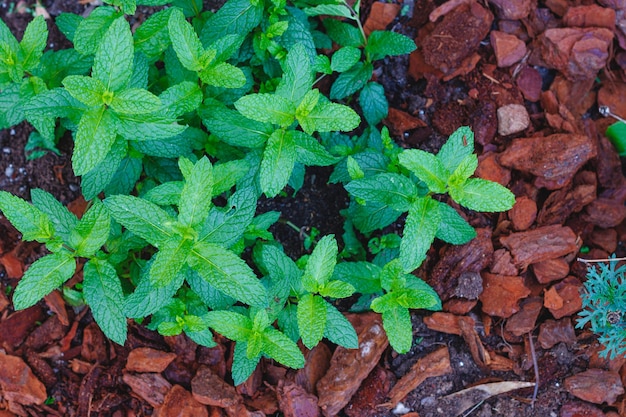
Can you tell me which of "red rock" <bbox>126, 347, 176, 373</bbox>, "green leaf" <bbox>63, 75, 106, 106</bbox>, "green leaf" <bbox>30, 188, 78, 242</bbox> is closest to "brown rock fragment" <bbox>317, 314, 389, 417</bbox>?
"red rock" <bbox>126, 347, 176, 373</bbox>

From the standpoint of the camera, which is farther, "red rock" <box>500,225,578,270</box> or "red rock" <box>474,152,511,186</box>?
"red rock" <box>474,152,511,186</box>

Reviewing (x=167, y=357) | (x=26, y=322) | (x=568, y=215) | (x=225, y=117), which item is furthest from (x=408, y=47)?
(x=26, y=322)

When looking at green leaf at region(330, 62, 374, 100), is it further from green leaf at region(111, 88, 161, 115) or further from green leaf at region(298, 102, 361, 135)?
green leaf at region(111, 88, 161, 115)

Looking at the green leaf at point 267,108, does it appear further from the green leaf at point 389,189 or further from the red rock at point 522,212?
the red rock at point 522,212

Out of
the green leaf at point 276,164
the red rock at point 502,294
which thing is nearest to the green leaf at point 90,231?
the green leaf at point 276,164

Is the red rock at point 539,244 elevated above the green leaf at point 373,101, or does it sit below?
below

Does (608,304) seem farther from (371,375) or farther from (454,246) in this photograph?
(371,375)
